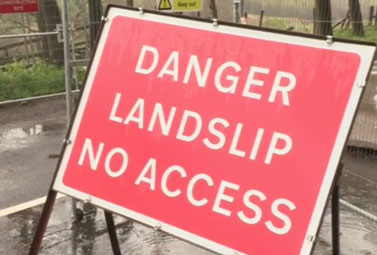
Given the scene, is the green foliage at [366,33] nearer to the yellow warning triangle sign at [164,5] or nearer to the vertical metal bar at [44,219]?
the yellow warning triangle sign at [164,5]

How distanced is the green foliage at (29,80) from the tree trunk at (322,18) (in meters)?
5.16

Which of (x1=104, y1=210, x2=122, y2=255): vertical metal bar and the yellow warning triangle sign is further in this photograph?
the yellow warning triangle sign

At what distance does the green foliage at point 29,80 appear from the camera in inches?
380

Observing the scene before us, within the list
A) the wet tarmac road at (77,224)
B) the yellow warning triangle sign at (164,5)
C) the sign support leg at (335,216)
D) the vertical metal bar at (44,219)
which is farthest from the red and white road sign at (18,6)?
the sign support leg at (335,216)

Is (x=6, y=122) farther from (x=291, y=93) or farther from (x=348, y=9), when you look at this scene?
(x=291, y=93)

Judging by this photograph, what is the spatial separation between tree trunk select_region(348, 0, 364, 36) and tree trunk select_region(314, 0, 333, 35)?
0.28m

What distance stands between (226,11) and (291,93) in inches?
323

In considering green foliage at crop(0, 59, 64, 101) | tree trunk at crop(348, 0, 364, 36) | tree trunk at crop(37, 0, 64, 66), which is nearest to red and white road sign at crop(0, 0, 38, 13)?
tree trunk at crop(37, 0, 64, 66)

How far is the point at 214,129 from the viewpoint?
8.53 feet

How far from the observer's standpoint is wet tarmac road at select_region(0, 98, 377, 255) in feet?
14.0

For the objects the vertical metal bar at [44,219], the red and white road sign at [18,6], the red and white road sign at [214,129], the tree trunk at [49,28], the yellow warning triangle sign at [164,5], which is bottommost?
the tree trunk at [49,28]

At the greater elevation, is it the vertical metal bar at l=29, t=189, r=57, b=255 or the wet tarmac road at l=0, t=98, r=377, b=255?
the vertical metal bar at l=29, t=189, r=57, b=255

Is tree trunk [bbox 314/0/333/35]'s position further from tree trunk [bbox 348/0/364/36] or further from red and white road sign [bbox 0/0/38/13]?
red and white road sign [bbox 0/0/38/13]

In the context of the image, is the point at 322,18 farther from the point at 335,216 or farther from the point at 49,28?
the point at 49,28
